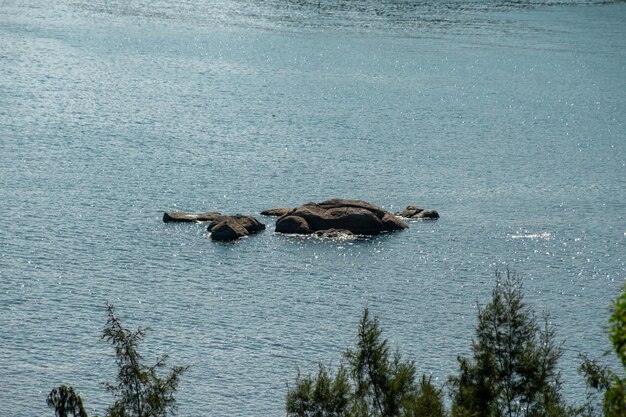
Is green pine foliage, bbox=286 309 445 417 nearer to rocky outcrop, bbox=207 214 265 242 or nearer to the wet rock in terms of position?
rocky outcrop, bbox=207 214 265 242

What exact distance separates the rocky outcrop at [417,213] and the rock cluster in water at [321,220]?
1415mm

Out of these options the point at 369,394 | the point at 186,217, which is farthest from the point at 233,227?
the point at 369,394

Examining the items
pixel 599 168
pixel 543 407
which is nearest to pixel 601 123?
pixel 599 168

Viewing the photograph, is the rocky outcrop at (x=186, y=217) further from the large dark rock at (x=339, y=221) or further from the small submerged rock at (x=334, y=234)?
the small submerged rock at (x=334, y=234)

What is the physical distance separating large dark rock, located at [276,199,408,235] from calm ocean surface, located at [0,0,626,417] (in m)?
1.80

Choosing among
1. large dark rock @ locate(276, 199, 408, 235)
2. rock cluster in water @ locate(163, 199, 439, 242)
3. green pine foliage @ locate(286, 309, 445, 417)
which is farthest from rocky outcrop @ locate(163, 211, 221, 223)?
green pine foliage @ locate(286, 309, 445, 417)

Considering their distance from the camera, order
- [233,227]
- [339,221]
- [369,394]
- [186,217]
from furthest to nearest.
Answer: [186,217] < [339,221] < [233,227] < [369,394]

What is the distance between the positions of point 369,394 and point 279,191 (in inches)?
2252

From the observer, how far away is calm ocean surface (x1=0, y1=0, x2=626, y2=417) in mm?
63375

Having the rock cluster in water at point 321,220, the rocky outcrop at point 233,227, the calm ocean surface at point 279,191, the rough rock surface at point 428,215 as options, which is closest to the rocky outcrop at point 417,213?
the rough rock surface at point 428,215

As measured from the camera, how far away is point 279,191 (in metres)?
95.3

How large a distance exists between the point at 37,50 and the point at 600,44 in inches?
3719

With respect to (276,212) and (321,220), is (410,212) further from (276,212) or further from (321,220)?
(276,212)

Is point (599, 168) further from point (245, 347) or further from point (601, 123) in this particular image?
point (245, 347)
